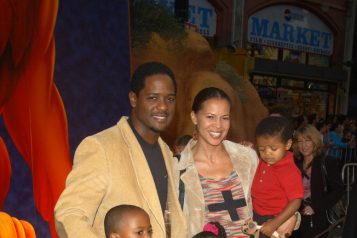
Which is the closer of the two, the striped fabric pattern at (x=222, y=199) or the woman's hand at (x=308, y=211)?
the striped fabric pattern at (x=222, y=199)

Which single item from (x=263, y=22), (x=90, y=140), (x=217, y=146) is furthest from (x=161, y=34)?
(x=263, y=22)

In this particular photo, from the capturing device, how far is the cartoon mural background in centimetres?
446

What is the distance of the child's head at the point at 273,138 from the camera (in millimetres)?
3193

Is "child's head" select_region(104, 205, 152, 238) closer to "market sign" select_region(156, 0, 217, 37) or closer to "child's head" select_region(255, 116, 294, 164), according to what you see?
"child's head" select_region(255, 116, 294, 164)

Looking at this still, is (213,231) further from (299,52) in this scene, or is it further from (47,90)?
(299,52)

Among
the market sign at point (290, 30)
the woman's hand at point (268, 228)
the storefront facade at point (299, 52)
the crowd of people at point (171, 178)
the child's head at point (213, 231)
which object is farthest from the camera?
the market sign at point (290, 30)

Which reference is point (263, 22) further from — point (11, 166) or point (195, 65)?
point (11, 166)

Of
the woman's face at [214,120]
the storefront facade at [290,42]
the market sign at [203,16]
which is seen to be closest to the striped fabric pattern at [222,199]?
the woman's face at [214,120]

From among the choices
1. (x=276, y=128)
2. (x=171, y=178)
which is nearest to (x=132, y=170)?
(x=171, y=178)

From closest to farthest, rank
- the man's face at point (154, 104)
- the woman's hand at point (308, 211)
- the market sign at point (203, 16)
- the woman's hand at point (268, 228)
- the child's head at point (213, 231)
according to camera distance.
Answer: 1. the man's face at point (154, 104)
2. the child's head at point (213, 231)
3. the woman's hand at point (268, 228)
4. the woman's hand at point (308, 211)
5. the market sign at point (203, 16)

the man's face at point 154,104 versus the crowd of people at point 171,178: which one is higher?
the man's face at point 154,104

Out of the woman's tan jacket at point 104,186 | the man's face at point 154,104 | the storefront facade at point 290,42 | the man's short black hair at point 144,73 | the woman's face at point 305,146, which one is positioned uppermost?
the storefront facade at point 290,42

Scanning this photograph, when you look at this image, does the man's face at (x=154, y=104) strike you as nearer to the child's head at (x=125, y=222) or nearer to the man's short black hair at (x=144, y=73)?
the man's short black hair at (x=144, y=73)

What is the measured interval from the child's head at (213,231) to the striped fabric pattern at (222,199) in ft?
0.21
